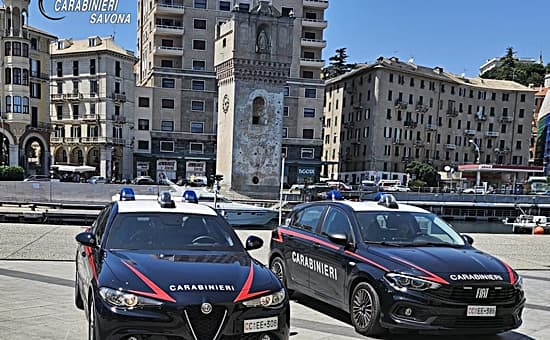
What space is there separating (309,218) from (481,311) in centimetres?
308

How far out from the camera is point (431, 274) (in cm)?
571

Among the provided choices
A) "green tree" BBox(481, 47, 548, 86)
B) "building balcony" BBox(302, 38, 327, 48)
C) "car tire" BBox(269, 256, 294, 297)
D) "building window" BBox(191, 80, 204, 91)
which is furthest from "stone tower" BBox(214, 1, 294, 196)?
"green tree" BBox(481, 47, 548, 86)

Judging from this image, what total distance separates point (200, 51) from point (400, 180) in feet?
101

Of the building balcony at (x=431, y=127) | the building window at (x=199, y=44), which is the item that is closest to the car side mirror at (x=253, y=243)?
the building window at (x=199, y=44)

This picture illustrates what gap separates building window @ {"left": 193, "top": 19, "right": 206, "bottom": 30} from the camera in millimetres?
61375

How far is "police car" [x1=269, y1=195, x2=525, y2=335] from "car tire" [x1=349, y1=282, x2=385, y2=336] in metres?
0.01

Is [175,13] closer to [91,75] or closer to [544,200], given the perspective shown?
[91,75]

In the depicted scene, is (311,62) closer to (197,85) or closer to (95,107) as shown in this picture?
(197,85)

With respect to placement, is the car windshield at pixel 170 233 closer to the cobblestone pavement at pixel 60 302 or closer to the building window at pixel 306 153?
the cobblestone pavement at pixel 60 302

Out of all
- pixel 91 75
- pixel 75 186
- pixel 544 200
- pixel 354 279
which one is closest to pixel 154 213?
pixel 354 279

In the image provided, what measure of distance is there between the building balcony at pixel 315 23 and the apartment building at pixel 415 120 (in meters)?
8.84

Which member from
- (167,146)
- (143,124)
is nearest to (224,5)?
(143,124)

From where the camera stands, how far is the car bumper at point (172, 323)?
163 inches

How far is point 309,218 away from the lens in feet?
26.5
